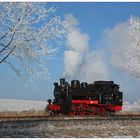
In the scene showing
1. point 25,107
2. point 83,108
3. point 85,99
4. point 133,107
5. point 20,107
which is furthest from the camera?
point 133,107


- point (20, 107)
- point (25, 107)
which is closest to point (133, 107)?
point (25, 107)

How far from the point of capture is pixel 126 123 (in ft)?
Result: 69.9

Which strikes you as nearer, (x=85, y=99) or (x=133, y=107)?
(x=85, y=99)

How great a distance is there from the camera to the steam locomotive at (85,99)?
93.9 ft

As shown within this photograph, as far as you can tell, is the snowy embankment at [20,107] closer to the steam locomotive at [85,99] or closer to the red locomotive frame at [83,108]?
the steam locomotive at [85,99]

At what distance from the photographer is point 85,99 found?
1145 inches

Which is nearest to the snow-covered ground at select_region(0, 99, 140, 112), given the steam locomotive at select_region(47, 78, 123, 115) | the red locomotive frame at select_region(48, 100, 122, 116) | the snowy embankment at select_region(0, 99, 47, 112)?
the snowy embankment at select_region(0, 99, 47, 112)

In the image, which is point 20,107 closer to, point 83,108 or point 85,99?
point 85,99

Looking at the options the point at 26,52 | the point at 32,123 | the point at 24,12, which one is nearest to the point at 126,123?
the point at 32,123

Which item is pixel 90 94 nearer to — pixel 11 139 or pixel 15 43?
pixel 15 43

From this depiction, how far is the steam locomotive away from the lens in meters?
28.6

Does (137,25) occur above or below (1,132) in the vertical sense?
above

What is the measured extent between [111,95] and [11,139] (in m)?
16.5

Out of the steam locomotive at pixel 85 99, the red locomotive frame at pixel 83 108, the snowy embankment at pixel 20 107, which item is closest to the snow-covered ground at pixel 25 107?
the snowy embankment at pixel 20 107
